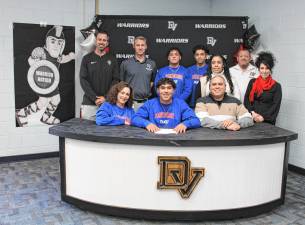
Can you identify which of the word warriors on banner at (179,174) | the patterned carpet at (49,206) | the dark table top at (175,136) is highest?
the dark table top at (175,136)

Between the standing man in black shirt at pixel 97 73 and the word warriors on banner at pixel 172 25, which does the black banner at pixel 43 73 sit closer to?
the standing man in black shirt at pixel 97 73

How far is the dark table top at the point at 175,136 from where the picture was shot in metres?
2.54

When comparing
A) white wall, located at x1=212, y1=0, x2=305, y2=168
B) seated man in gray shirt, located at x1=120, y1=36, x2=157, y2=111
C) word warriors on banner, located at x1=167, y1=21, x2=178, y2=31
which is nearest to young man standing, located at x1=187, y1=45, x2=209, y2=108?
seated man in gray shirt, located at x1=120, y1=36, x2=157, y2=111

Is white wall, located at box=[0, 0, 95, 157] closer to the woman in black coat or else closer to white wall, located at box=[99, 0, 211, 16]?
white wall, located at box=[99, 0, 211, 16]

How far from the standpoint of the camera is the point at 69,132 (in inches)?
108

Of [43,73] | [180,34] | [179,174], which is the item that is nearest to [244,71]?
[180,34]

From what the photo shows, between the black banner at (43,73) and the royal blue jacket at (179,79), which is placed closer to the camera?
the royal blue jacket at (179,79)

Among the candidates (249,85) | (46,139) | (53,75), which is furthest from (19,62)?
(249,85)

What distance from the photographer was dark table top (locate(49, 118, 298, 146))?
254 cm

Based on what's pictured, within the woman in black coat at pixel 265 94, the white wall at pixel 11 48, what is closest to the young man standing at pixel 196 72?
the woman in black coat at pixel 265 94

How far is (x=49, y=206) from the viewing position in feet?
9.93

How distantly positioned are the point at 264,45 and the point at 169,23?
1.30 meters

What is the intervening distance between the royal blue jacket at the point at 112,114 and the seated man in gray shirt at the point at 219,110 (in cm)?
65

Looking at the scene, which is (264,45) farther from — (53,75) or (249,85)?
(53,75)
